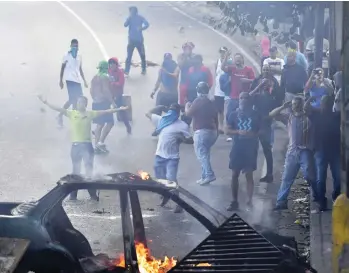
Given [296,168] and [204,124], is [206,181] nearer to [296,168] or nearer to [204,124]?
[204,124]

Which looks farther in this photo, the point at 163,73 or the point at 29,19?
the point at 29,19

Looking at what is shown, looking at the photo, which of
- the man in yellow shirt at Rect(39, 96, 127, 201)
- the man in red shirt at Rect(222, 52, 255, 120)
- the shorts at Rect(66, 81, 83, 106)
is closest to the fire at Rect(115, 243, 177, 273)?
the man in yellow shirt at Rect(39, 96, 127, 201)

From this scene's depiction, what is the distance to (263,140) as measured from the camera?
43.4 ft

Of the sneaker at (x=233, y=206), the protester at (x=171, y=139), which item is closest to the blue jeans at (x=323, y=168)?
the sneaker at (x=233, y=206)

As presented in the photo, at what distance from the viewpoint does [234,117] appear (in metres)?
11.8

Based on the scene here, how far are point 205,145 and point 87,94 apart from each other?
8211 millimetres

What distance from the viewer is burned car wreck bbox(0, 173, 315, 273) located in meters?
6.88

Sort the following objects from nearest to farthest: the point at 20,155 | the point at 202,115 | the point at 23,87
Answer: the point at 202,115, the point at 20,155, the point at 23,87

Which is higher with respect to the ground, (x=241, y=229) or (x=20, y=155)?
(x=20, y=155)

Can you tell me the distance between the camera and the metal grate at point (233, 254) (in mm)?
6812

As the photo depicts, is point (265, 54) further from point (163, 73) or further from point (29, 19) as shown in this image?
point (29, 19)

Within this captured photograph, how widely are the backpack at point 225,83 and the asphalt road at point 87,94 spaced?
107 centimetres

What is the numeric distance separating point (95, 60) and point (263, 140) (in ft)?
38.6

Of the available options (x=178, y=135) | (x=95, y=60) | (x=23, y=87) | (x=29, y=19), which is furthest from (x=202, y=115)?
(x=29, y=19)
